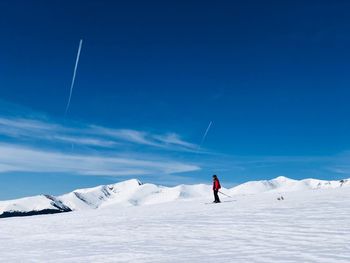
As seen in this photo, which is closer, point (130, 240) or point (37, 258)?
point (37, 258)

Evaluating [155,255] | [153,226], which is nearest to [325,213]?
[153,226]

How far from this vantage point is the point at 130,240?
15023 millimetres

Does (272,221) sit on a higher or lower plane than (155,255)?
higher

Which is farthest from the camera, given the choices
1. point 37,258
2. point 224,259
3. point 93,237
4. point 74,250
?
point 93,237

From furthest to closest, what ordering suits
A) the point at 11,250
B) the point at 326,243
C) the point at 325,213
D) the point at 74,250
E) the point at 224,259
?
1. the point at 325,213
2. the point at 11,250
3. the point at 74,250
4. the point at 326,243
5. the point at 224,259

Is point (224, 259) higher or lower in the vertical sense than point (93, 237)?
lower

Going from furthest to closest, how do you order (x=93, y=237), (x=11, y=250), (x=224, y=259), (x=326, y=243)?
(x=93, y=237), (x=11, y=250), (x=326, y=243), (x=224, y=259)

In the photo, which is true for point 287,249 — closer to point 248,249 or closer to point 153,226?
point 248,249

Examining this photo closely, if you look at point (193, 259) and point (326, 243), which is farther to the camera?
point (326, 243)

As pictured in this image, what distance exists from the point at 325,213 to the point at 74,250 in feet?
35.1

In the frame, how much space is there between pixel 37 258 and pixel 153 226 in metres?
7.22

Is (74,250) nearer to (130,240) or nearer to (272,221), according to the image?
(130,240)

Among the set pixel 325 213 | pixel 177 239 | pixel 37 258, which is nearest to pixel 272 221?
pixel 325 213

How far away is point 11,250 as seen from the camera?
14844mm
